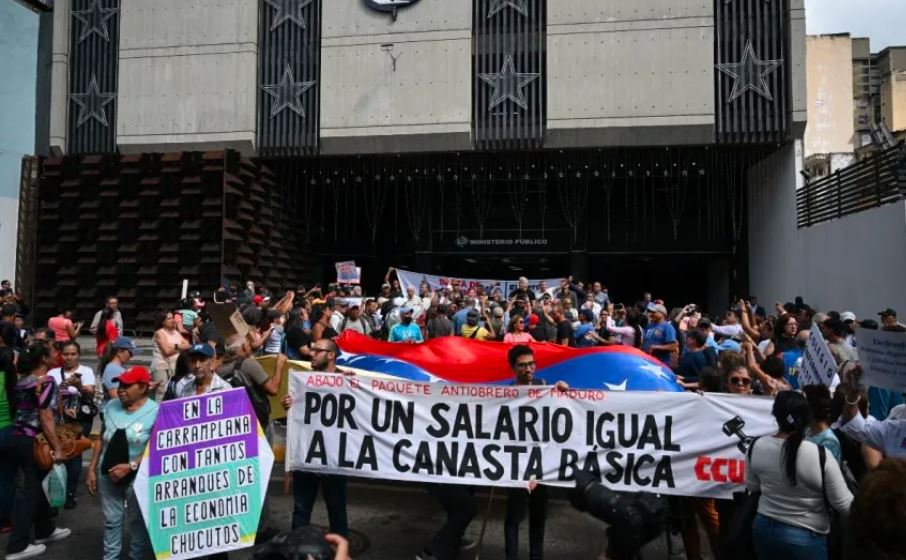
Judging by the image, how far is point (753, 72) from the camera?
61.4 feet

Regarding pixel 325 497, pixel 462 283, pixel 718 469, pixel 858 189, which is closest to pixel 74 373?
pixel 325 497

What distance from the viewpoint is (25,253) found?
21.4 m

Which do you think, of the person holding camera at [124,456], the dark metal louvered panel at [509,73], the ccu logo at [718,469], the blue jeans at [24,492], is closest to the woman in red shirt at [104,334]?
the blue jeans at [24,492]

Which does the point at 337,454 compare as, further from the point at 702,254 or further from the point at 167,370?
the point at 702,254

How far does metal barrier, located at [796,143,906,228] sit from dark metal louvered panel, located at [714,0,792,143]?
2.49 metres

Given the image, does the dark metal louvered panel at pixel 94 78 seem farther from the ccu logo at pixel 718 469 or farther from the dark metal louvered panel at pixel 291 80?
the ccu logo at pixel 718 469

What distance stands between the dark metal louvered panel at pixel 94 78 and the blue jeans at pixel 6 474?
19.3 meters

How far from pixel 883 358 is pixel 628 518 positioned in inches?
124

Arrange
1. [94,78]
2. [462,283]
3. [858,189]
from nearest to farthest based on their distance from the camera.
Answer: [858,189]
[462,283]
[94,78]

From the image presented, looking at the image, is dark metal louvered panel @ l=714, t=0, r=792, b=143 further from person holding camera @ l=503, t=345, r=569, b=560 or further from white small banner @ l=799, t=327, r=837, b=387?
person holding camera @ l=503, t=345, r=569, b=560

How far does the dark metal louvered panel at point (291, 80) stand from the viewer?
20.8 metres

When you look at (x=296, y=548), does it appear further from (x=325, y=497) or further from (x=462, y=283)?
(x=462, y=283)

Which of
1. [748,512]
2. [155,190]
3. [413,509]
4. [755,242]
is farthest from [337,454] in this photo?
[755,242]

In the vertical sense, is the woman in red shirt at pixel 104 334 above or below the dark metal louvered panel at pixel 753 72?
below
